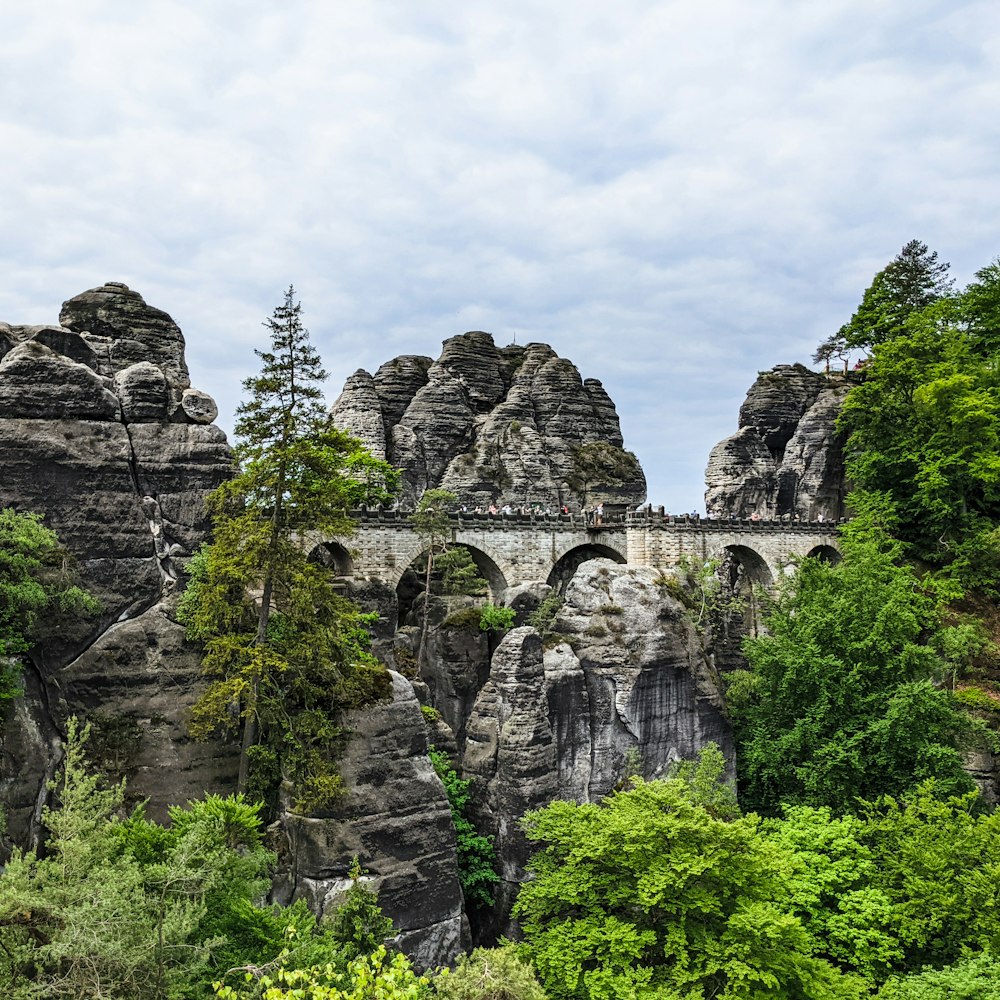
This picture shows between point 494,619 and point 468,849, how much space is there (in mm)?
9635

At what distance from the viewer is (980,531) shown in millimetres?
36219

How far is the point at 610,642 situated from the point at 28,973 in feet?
65.2

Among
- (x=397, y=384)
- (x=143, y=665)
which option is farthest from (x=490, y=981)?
(x=397, y=384)

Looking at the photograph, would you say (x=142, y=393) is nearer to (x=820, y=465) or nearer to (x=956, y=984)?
(x=956, y=984)

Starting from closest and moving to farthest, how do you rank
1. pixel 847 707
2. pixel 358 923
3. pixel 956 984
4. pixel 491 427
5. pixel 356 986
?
pixel 356 986 < pixel 358 923 < pixel 956 984 < pixel 847 707 < pixel 491 427

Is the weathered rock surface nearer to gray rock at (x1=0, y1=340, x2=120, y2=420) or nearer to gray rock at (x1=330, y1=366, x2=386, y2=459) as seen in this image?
gray rock at (x1=0, y1=340, x2=120, y2=420)

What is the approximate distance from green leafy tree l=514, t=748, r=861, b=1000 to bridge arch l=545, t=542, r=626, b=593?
74.2 feet

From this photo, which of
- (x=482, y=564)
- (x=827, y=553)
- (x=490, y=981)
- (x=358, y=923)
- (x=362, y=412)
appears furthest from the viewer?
(x=362, y=412)

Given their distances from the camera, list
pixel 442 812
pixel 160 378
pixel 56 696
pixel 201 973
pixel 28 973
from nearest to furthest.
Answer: pixel 28 973 < pixel 201 973 < pixel 56 696 < pixel 442 812 < pixel 160 378

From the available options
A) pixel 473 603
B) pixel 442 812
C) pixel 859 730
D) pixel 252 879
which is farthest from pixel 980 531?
pixel 252 879

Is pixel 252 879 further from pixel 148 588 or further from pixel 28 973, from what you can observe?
pixel 148 588

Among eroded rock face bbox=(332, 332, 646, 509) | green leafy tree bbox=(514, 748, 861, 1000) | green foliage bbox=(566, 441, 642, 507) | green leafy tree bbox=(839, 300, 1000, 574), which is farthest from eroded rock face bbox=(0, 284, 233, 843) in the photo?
green leafy tree bbox=(839, 300, 1000, 574)

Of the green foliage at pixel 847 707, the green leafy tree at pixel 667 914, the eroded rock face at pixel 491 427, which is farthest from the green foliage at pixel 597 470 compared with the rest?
the green leafy tree at pixel 667 914

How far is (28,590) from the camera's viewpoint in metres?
16.5
